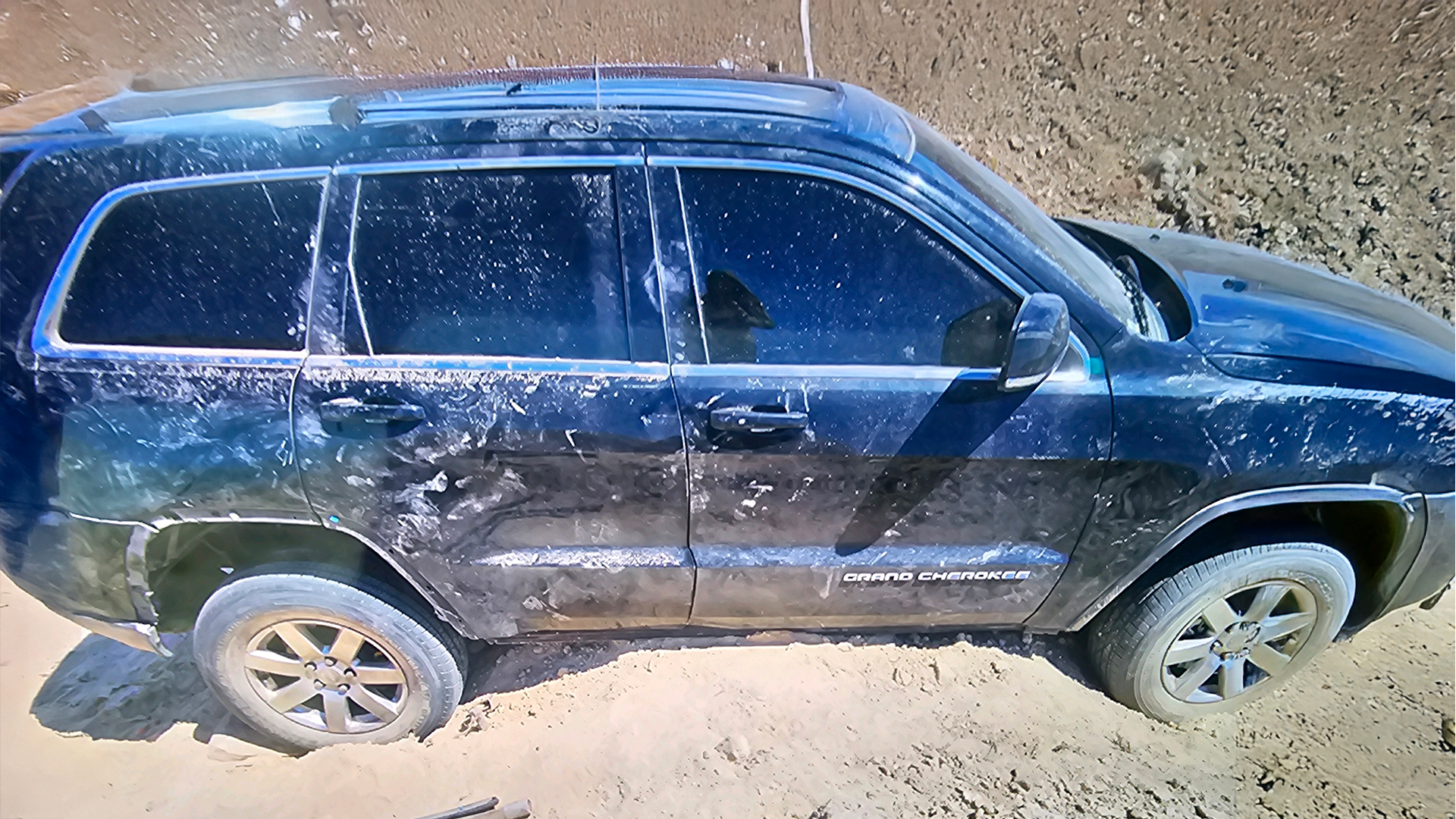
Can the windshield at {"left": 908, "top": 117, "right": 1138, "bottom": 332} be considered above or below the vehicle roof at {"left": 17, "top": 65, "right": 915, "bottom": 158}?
below

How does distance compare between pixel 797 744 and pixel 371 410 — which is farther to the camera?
pixel 797 744

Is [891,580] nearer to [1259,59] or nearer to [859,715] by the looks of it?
[859,715]

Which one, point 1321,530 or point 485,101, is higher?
point 485,101

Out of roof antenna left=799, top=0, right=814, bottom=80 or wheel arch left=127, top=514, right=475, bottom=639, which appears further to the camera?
roof antenna left=799, top=0, right=814, bottom=80

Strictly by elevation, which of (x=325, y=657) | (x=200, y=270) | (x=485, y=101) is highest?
(x=485, y=101)

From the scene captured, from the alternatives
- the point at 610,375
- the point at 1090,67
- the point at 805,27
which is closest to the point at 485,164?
the point at 610,375

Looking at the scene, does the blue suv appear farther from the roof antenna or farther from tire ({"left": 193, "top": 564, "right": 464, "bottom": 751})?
the roof antenna

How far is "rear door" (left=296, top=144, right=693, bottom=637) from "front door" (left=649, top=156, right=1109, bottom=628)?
0.12 meters

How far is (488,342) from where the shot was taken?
2174 millimetres

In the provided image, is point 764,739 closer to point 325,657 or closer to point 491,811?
point 491,811

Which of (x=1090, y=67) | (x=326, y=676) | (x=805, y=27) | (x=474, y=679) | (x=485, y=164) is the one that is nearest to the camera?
(x=485, y=164)

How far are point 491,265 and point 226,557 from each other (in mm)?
1362

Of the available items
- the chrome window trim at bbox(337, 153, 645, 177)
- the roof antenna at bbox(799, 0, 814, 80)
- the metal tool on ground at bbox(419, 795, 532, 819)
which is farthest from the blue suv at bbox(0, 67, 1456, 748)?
the roof antenna at bbox(799, 0, 814, 80)

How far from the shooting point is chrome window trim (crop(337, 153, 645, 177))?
6.87ft
